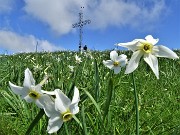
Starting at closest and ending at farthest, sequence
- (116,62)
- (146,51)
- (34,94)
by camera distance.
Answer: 1. (34,94)
2. (146,51)
3. (116,62)

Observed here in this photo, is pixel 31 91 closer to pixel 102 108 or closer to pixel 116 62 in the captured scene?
pixel 116 62

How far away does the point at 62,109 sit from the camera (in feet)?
5.76

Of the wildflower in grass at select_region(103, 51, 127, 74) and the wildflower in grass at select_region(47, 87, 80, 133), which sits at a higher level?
the wildflower in grass at select_region(103, 51, 127, 74)

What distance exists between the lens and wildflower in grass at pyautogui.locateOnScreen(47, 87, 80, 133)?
1746mm

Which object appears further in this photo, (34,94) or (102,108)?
(102,108)

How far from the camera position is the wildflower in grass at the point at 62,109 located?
68.7 inches

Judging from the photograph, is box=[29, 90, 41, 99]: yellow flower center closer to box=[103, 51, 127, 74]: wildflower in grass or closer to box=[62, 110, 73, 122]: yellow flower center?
box=[62, 110, 73, 122]: yellow flower center

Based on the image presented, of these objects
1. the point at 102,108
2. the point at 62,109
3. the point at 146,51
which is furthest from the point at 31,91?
the point at 102,108

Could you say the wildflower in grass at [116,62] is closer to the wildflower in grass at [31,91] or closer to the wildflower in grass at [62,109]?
the wildflower in grass at [31,91]

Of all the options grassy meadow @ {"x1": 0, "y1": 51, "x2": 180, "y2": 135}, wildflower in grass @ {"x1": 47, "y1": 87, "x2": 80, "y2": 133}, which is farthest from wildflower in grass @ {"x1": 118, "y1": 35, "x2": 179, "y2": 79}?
wildflower in grass @ {"x1": 47, "y1": 87, "x2": 80, "y2": 133}

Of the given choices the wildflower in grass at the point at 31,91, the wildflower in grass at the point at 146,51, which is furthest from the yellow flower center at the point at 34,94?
the wildflower in grass at the point at 146,51

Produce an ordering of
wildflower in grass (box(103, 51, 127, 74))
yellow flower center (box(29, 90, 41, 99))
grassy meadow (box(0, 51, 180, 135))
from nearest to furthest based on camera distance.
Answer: yellow flower center (box(29, 90, 41, 99)), grassy meadow (box(0, 51, 180, 135)), wildflower in grass (box(103, 51, 127, 74))

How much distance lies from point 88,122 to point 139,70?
16.9ft

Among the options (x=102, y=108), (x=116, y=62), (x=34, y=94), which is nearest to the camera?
(x=34, y=94)
